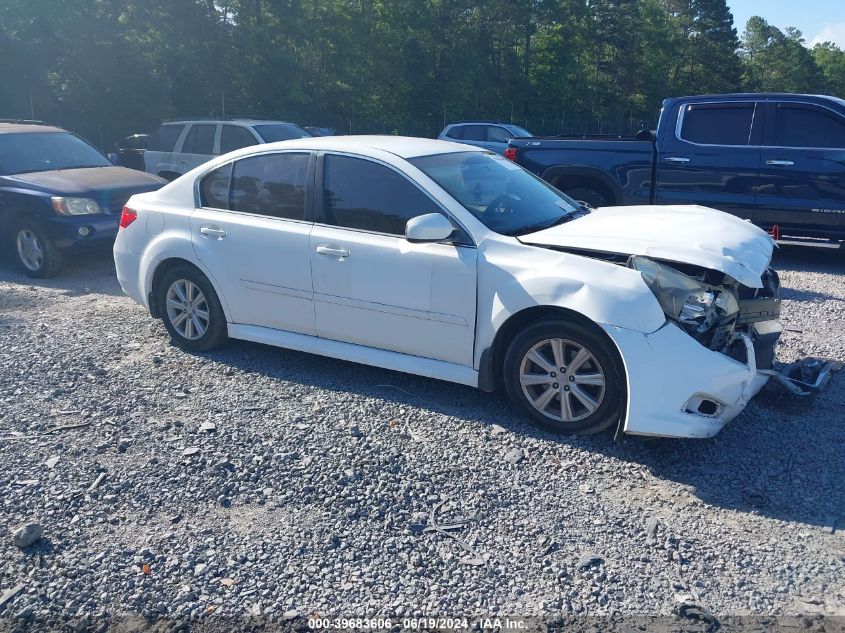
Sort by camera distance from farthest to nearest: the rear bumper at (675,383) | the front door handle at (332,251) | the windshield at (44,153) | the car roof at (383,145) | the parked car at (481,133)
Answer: the parked car at (481,133)
the windshield at (44,153)
the car roof at (383,145)
the front door handle at (332,251)
the rear bumper at (675,383)

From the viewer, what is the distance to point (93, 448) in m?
4.62

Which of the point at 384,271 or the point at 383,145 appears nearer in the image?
the point at 384,271

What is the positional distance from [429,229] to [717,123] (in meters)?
6.23

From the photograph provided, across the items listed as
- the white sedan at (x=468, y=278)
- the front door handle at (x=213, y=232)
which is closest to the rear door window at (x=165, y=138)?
the white sedan at (x=468, y=278)

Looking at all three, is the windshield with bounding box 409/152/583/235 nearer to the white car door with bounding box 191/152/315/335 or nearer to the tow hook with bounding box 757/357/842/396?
the white car door with bounding box 191/152/315/335

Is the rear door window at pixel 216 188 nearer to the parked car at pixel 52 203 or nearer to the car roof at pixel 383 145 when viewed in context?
the car roof at pixel 383 145

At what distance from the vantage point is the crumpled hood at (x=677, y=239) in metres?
4.39

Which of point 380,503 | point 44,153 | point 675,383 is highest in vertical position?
point 44,153

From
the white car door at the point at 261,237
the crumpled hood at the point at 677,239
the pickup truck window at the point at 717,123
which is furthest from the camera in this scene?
the pickup truck window at the point at 717,123

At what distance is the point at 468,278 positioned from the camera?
4.75 meters

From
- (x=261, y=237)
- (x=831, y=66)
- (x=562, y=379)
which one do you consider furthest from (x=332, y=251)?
(x=831, y=66)

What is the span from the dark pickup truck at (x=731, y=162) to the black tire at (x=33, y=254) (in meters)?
5.78

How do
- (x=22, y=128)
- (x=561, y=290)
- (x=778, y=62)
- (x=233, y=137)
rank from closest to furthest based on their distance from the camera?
(x=561, y=290) < (x=22, y=128) < (x=233, y=137) < (x=778, y=62)

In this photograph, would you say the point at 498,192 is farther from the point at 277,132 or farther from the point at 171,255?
the point at 277,132
